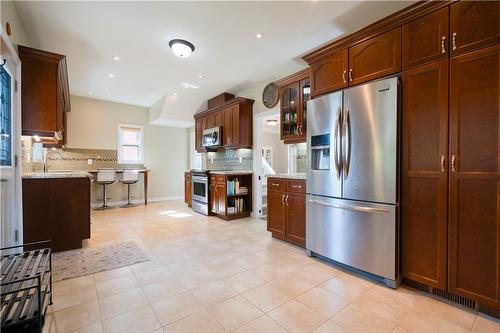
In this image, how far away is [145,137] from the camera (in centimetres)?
692

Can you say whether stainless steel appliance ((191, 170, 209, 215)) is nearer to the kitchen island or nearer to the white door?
the kitchen island

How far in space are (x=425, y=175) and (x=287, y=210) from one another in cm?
168

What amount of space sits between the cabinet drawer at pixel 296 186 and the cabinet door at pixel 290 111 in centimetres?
79

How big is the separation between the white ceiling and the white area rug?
2768mm

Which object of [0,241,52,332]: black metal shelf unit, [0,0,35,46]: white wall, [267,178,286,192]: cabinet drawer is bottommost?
[0,241,52,332]: black metal shelf unit

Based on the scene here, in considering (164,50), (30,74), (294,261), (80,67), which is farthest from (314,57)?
(80,67)

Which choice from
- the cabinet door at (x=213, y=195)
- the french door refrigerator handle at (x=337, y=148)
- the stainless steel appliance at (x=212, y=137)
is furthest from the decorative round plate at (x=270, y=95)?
the french door refrigerator handle at (x=337, y=148)

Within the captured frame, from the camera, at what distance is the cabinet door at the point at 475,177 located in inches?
65.4

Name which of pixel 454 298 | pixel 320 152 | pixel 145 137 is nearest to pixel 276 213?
pixel 320 152

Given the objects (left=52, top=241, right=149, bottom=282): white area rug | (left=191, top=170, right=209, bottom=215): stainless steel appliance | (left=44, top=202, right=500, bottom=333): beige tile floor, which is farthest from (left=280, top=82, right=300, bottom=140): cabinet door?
(left=52, top=241, right=149, bottom=282): white area rug

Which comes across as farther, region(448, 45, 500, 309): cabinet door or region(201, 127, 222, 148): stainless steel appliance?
region(201, 127, 222, 148): stainless steel appliance

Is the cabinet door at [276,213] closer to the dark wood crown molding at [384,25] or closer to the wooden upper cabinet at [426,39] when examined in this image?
the dark wood crown molding at [384,25]

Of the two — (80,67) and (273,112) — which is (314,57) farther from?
(80,67)

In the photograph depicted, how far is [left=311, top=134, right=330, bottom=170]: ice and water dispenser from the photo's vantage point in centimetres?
263
